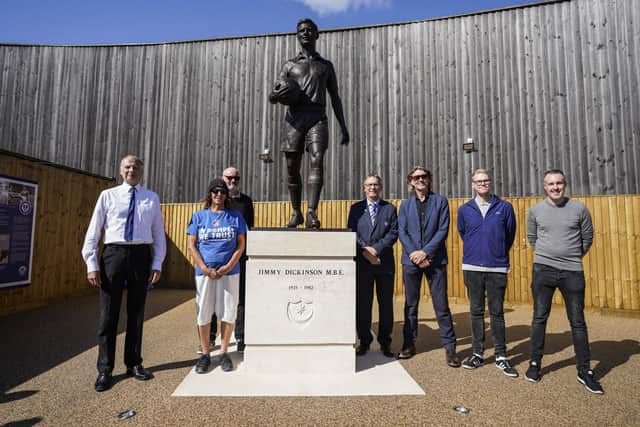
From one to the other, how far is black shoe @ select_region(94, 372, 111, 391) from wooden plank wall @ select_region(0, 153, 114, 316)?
14.2ft

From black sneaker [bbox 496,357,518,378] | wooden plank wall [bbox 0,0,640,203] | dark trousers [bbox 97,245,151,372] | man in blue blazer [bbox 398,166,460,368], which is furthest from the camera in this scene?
wooden plank wall [bbox 0,0,640,203]

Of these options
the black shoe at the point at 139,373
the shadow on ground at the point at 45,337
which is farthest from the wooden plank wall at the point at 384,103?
the black shoe at the point at 139,373

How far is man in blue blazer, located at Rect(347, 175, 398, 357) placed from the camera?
3.61m

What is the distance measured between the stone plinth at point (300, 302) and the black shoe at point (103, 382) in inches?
45.5

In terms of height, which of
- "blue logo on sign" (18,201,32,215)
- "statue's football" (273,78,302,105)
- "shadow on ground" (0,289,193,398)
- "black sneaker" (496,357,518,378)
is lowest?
"shadow on ground" (0,289,193,398)

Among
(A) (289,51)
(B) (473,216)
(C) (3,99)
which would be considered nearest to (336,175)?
(A) (289,51)

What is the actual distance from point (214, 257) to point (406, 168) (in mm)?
7347

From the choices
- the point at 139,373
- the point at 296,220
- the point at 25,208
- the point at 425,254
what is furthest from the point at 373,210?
the point at 25,208

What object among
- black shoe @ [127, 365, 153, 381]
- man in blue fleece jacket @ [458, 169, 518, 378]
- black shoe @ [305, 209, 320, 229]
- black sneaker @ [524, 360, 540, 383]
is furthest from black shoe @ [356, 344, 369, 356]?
black shoe @ [127, 365, 153, 381]

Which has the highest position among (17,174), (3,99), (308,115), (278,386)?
(3,99)

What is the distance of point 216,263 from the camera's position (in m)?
3.09

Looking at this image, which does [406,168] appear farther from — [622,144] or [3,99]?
[3,99]

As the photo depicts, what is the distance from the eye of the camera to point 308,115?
393 centimetres

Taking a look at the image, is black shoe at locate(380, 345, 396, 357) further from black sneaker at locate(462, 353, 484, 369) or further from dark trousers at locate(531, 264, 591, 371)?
dark trousers at locate(531, 264, 591, 371)
